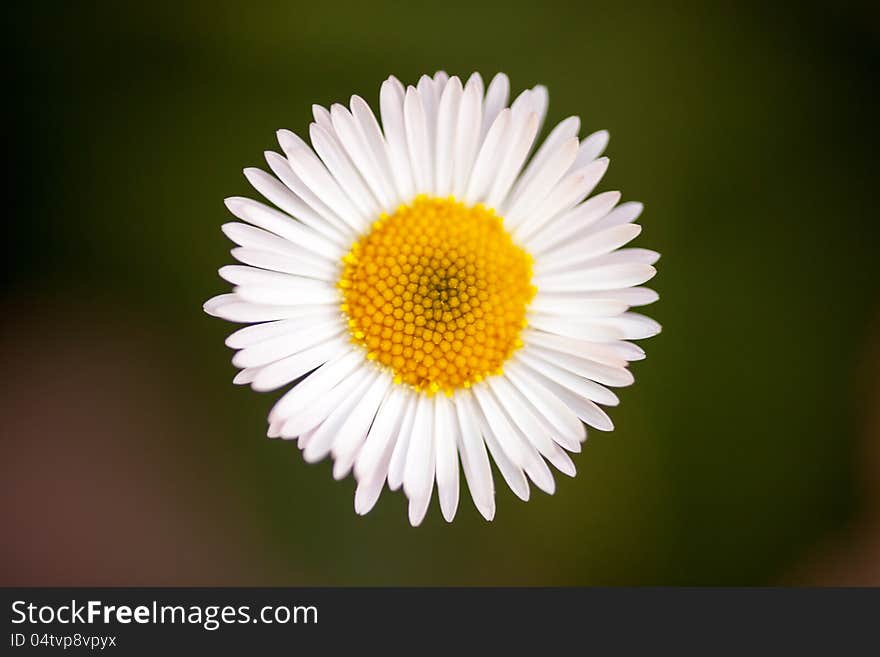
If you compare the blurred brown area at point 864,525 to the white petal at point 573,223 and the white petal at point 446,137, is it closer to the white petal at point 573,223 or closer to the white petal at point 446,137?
the white petal at point 573,223

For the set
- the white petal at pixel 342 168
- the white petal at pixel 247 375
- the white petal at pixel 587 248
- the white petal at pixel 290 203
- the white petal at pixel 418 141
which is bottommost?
the white petal at pixel 247 375

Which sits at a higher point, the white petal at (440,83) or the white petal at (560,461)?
the white petal at (440,83)

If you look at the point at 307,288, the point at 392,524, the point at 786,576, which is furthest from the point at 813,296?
the point at 307,288

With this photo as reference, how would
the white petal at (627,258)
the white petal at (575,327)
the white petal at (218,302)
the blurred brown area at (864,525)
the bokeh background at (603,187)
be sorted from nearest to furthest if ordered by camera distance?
the white petal at (218,302)
the white petal at (627,258)
the white petal at (575,327)
the bokeh background at (603,187)
the blurred brown area at (864,525)

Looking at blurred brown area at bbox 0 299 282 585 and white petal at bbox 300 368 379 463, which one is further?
blurred brown area at bbox 0 299 282 585

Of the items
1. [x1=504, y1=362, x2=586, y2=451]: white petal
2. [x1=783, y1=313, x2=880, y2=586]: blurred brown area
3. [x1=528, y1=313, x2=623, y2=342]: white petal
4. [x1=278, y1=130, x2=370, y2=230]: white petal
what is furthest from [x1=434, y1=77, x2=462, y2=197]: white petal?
[x1=783, y1=313, x2=880, y2=586]: blurred brown area

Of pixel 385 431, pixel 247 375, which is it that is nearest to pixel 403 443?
pixel 385 431

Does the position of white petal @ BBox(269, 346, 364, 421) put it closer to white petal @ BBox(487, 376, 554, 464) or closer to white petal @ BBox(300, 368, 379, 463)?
white petal @ BBox(300, 368, 379, 463)

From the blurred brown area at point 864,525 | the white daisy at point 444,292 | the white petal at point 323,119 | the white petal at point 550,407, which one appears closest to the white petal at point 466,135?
the white daisy at point 444,292

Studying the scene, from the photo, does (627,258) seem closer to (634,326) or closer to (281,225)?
(634,326)
